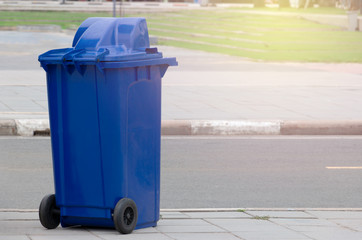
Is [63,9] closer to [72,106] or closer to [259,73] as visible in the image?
[259,73]

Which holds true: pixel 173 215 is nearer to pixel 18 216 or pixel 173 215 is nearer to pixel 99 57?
pixel 18 216

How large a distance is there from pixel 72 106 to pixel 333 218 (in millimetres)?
2218

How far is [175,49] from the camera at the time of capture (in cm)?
3044

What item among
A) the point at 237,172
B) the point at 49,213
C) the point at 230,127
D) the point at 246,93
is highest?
the point at 49,213

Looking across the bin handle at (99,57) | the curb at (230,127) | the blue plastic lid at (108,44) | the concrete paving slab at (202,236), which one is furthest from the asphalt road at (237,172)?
the bin handle at (99,57)

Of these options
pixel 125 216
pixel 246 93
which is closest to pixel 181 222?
pixel 125 216

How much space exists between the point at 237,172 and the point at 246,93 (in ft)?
22.0

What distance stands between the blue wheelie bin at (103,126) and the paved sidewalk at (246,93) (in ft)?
18.1

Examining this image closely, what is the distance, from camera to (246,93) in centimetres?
1481

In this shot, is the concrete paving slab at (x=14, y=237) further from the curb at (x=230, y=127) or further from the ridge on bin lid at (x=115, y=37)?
the curb at (x=230, y=127)

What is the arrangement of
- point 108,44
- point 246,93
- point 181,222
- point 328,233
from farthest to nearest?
point 246,93, point 181,222, point 328,233, point 108,44

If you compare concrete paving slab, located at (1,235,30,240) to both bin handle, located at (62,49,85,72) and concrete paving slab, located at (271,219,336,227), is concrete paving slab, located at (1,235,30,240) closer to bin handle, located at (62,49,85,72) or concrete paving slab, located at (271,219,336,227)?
bin handle, located at (62,49,85,72)

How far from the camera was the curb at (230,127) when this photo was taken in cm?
1062

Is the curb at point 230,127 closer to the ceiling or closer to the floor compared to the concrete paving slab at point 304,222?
closer to the floor
